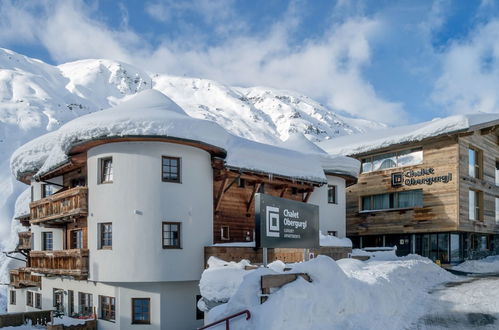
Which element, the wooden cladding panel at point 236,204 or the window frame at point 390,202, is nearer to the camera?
the wooden cladding panel at point 236,204

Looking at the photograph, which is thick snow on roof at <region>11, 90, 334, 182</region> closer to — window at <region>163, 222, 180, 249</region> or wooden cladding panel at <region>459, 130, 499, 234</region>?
window at <region>163, 222, 180, 249</region>

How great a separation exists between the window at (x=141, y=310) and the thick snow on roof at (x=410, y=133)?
18.4 meters

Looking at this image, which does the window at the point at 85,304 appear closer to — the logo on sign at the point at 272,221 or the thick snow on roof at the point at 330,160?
the logo on sign at the point at 272,221

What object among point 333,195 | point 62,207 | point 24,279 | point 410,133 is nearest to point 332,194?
point 333,195

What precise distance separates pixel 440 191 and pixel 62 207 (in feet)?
68.1

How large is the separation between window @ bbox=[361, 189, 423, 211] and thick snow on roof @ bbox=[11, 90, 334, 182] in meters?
8.64

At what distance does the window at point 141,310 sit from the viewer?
62.6 ft

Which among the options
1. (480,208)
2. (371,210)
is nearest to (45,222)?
(371,210)

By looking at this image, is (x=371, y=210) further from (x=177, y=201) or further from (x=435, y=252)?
(x=177, y=201)

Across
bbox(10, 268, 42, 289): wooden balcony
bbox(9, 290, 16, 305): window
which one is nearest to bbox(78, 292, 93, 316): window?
bbox(10, 268, 42, 289): wooden balcony

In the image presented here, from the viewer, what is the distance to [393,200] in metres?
31.7

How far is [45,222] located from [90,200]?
5.88 metres

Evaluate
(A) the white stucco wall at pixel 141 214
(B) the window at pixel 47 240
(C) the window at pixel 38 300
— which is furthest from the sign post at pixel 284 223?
(C) the window at pixel 38 300

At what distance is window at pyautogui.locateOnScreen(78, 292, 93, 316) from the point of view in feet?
70.3
